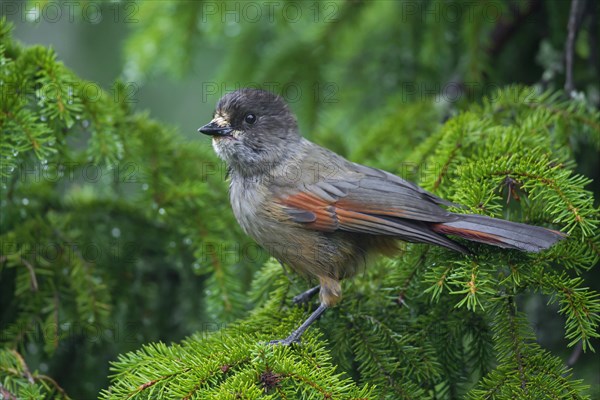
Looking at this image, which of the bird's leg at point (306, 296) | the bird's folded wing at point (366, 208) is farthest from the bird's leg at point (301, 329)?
the bird's folded wing at point (366, 208)

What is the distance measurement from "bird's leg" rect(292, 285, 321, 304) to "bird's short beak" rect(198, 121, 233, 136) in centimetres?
101

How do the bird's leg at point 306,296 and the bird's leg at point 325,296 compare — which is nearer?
the bird's leg at point 325,296

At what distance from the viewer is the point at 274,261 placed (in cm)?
351

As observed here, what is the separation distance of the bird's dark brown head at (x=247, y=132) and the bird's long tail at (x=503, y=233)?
128 cm

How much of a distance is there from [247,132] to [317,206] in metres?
0.69

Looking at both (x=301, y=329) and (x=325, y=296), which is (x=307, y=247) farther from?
(x=301, y=329)

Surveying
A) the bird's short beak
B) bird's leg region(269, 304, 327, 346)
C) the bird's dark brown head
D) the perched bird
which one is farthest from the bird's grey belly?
the bird's short beak

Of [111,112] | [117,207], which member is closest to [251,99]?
[111,112]

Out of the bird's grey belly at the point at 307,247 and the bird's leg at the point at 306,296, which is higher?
the bird's grey belly at the point at 307,247

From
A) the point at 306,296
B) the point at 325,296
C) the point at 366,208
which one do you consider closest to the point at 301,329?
the point at 325,296

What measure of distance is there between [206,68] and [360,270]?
5.71 meters

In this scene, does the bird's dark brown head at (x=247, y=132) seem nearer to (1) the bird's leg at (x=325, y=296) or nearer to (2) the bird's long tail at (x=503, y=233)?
(1) the bird's leg at (x=325, y=296)

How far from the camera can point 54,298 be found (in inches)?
131

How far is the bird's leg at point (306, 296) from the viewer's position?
325 cm
